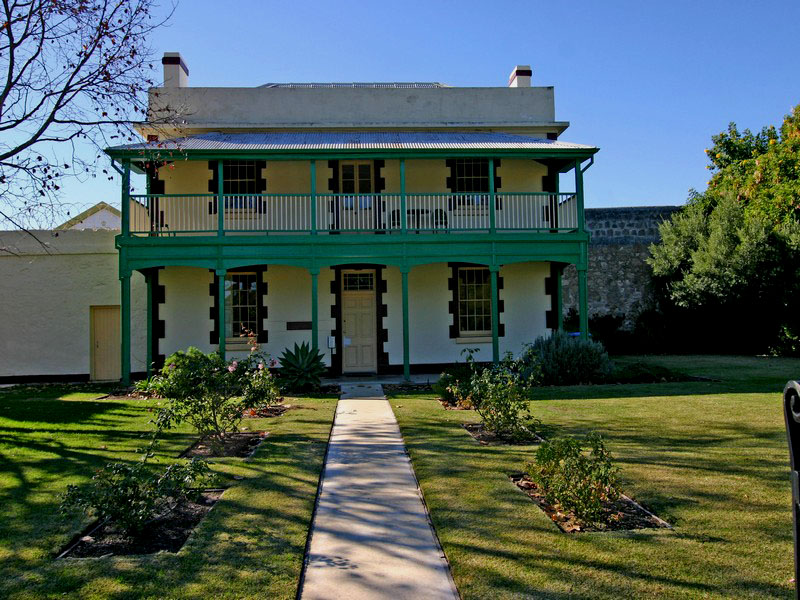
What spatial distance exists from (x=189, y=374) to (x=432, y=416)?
4.05 meters

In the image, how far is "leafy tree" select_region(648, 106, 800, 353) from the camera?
65.9 feet

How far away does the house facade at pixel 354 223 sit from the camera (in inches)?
607

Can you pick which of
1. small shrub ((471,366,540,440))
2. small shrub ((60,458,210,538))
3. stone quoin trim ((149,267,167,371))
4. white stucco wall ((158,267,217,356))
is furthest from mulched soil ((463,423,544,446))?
stone quoin trim ((149,267,167,371))

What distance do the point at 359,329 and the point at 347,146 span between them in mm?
4761

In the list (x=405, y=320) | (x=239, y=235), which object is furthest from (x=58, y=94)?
(x=405, y=320)

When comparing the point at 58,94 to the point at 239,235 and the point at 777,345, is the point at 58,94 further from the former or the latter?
the point at 777,345

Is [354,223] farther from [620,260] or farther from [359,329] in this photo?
[620,260]

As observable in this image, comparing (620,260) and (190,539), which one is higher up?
(620,260)

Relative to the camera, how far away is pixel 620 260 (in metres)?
23.1

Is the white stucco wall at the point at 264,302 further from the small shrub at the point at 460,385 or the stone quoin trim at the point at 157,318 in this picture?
the small shrub at the point at 460,385

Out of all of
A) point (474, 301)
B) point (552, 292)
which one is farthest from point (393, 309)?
point (552, 292)

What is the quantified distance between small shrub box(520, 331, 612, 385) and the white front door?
4.48 meters

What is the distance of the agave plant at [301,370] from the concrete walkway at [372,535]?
227 inches

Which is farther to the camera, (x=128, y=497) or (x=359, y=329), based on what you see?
(x=359, y=329)
